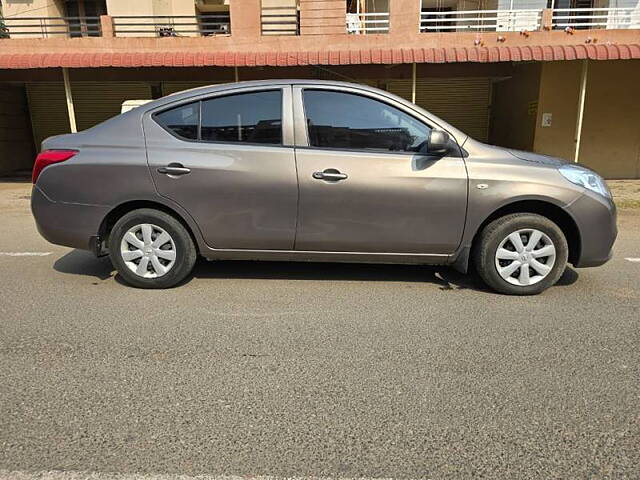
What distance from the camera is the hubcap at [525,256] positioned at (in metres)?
3.88

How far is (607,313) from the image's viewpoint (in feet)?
11.8

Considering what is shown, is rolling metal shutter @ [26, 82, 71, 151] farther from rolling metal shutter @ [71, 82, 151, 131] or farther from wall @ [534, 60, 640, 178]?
wall @ [534, 60, 640, 178]

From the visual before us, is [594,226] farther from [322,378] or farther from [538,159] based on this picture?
[322,378]

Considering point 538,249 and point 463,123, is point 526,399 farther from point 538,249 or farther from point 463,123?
point 463,123

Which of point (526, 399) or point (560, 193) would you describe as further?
point (560, 193)

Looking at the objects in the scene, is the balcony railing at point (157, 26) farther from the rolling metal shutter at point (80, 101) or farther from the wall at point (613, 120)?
the wall at point (613, 120)

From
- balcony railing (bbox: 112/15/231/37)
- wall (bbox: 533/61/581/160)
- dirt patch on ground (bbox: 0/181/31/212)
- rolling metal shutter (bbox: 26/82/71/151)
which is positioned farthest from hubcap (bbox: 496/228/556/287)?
rolling metal shutter (bbox: 26/82/71/151)

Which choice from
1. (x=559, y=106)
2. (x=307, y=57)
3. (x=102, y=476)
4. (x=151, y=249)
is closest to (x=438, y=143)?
(x=151, y=249)

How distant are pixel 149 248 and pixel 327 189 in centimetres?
168

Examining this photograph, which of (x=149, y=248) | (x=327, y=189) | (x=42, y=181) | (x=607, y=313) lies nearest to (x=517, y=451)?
(x=607, y=313)

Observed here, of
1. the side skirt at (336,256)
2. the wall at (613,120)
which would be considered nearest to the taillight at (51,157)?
the side skirt at (336,256)

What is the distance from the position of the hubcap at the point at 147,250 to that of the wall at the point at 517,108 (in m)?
12.0

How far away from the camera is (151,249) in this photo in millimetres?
4055

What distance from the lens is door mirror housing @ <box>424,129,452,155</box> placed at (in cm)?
364
